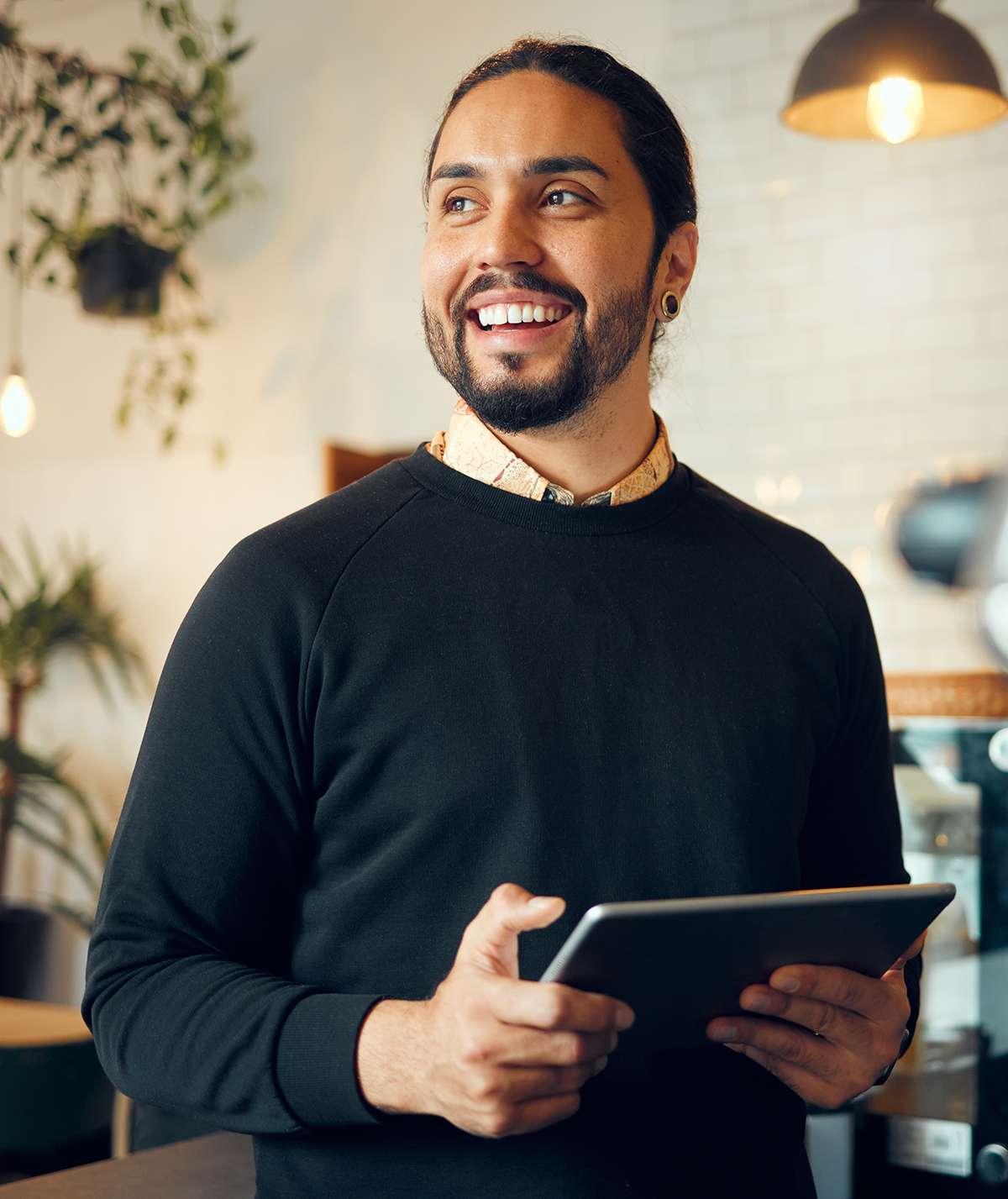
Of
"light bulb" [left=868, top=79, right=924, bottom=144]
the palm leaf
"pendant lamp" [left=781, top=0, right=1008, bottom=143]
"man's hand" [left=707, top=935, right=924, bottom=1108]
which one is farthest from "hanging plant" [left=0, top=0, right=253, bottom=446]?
"man's hand" [left=707, top=935, right=924, bottom=1108]

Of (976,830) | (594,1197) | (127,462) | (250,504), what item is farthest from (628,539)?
(127,462)

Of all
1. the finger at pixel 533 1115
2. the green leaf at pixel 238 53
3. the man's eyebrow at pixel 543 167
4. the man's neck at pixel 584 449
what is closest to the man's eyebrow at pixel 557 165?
the man's eyebrow at pixel 543 167

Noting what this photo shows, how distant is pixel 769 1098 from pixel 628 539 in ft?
1.79

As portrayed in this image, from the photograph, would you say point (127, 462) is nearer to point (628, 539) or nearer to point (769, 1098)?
point (628, 539)

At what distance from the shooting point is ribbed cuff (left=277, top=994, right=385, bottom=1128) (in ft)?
3.08

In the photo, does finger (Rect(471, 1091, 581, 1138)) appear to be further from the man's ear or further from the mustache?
the man's ear

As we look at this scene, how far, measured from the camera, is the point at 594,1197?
1033mm

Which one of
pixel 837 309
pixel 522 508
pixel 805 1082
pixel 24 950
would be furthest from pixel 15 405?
pixel 805 1082

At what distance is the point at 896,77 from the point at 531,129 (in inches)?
49.2

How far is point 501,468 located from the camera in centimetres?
126

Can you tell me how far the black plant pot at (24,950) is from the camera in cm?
359

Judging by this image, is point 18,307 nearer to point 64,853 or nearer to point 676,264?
point 64,853

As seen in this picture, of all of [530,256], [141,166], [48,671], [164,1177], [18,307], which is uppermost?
[141,166]

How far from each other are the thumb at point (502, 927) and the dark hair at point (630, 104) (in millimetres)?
A: 819
